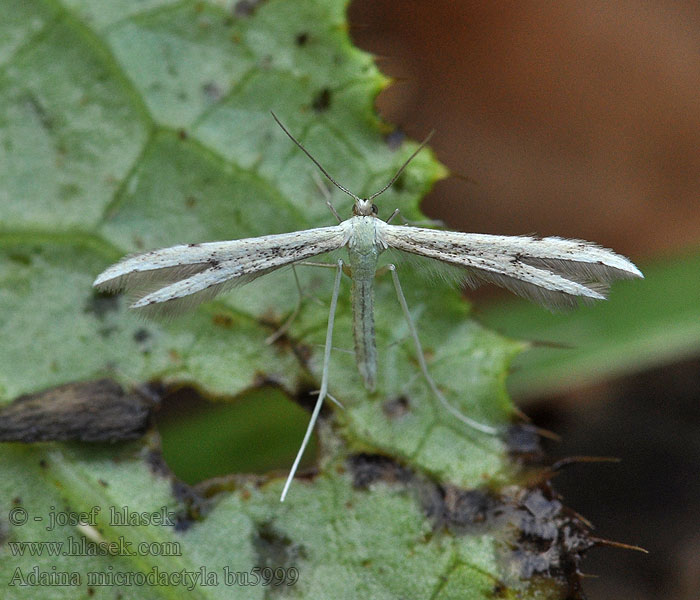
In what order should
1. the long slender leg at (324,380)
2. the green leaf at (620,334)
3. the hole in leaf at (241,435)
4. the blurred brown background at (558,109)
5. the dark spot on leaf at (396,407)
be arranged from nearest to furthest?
the long slender leg at (324,380) < the dark spot on leaf at (396,407) < the hole in leaf at (241,435) < the green leaf at (620,334) < the blurred brown background at (558,109)

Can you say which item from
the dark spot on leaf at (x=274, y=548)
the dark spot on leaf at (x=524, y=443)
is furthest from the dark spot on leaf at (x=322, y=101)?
the dark spot on leaf at (x=274, y=548)

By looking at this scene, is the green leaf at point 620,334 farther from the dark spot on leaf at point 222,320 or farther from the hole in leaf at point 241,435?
the dark spot on leaf at point 222,320

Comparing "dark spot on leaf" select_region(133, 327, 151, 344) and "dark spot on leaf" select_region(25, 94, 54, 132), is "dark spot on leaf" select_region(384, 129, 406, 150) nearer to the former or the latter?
"dark spot on leaf" select_region(133, 327, 151, 344)

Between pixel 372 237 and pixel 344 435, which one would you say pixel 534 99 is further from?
pixel 344 435

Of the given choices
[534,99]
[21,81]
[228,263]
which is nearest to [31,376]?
[228,263]

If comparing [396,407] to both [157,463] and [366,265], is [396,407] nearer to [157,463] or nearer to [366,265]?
[366,265]

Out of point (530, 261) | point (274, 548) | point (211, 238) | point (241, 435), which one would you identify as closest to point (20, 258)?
point (211, 238)
